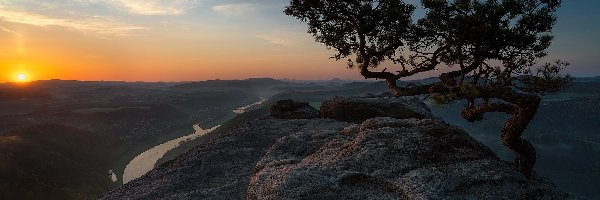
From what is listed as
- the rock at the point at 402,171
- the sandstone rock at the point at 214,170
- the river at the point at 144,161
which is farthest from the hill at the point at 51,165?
the rock at the point at 402,171

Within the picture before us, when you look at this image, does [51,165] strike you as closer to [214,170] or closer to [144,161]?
[144,161]

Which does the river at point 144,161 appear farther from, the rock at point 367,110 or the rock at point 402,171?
the rock at point 402,171

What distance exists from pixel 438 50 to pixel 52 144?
6393 inches

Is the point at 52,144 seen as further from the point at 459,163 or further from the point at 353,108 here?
the point at 459,163

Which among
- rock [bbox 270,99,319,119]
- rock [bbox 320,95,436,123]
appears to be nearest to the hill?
rock [bbox 270,99,319,119]

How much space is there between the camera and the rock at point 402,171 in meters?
16.3

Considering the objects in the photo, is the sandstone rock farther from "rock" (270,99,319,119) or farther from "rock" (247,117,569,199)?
"rock" (270,99,319,119)

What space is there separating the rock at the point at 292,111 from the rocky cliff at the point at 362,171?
16.3 meters

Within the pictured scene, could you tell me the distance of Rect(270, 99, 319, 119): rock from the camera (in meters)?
46.7

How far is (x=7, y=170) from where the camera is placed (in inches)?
4444

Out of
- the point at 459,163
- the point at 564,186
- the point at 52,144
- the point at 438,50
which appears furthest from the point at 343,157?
the point at 564,186

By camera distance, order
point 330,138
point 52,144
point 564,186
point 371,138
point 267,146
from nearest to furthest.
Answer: point 371,138, point 330,138, point 267,146, point 52,144, point 564,186

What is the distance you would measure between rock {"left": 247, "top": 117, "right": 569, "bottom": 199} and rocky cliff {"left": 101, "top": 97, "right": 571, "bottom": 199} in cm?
4

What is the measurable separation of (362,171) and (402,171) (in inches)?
68.2
